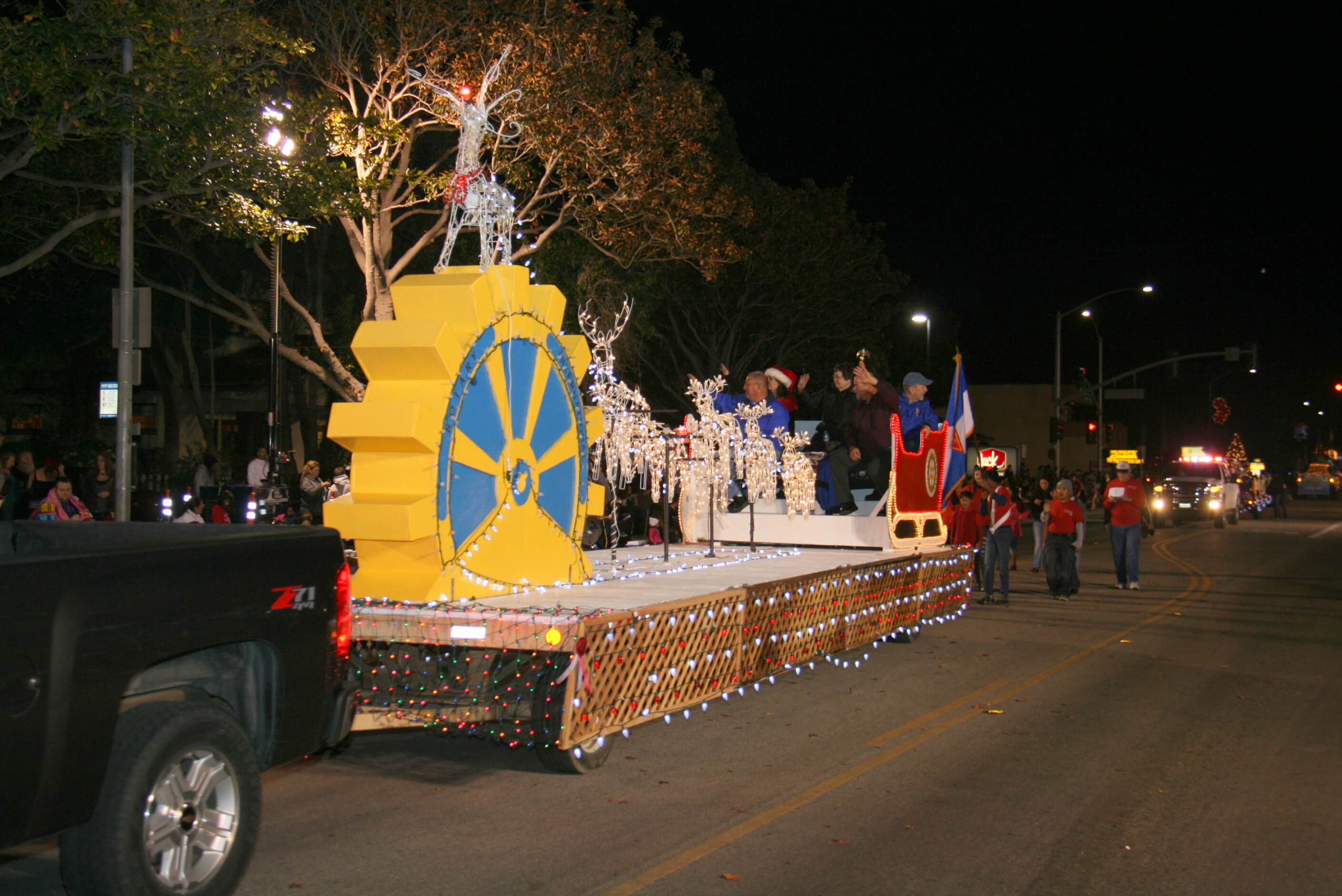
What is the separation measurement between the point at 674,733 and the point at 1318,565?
1935 centimetres

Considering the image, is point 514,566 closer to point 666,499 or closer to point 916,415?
point 666,499

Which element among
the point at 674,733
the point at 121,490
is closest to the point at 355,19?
the point at 121,490

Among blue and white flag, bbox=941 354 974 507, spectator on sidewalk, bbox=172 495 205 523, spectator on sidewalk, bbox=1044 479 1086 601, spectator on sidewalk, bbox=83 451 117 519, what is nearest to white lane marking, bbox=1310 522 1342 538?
spectator on sidewalk, bbox=1044 479 1086 601

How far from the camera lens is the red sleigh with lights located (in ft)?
45.9

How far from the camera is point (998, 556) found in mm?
17781

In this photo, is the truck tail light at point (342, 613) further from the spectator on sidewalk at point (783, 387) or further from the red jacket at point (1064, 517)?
the red jacket at point (1064, 517)

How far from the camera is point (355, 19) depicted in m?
19.6

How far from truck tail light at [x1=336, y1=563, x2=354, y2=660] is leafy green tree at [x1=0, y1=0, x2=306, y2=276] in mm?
8181

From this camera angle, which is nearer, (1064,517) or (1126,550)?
(1064,517)

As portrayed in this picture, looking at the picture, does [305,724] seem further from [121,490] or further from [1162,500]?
[1162,500]

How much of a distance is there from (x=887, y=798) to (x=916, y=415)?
9.00 meters

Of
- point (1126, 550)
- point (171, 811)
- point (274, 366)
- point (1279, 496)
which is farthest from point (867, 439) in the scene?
point (1279, 496)

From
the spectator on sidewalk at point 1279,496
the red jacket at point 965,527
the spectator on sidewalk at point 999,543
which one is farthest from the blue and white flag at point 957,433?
the spectator on sidewalk at point 1279,496

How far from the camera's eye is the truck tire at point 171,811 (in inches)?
183
